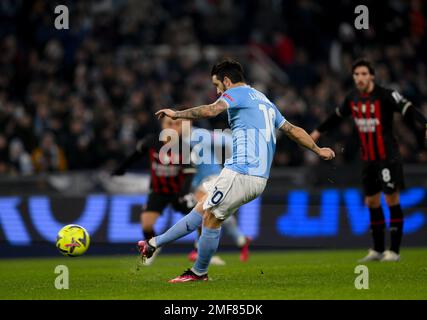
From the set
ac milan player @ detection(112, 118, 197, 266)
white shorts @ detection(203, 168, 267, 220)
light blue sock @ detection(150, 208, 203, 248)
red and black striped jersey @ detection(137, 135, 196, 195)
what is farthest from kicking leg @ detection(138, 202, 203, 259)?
red and black striped jersey @ detection(137, 135, 196, 195)

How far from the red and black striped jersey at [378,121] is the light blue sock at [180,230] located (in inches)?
129

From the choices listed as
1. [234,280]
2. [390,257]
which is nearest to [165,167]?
[390,257]

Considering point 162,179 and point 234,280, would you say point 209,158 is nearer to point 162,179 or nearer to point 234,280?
point 162,179

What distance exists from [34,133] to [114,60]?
3.15 meters

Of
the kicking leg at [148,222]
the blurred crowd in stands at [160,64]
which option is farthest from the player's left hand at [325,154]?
the blurred crowd in stands at [160,64]

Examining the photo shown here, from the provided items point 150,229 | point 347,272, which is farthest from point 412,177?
point 347,272

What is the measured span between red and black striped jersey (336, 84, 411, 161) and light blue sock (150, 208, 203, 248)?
3.28m

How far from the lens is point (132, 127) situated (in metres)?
20.2

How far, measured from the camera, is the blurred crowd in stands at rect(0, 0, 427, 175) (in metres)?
19.7

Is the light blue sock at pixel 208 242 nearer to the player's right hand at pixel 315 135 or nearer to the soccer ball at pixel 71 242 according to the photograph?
the soccer ball at pixel 71 242

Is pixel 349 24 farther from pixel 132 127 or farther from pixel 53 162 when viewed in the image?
pixel 53 162

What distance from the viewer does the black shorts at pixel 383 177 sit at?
40.5ft

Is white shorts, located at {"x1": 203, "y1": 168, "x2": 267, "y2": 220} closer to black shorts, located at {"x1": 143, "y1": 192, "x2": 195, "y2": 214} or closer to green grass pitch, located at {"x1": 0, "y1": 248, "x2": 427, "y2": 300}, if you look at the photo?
green grass pitch, located at {"x1": 0, "y1": 248, "x2": 427, "y2": 300}

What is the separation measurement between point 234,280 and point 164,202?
3876mm
